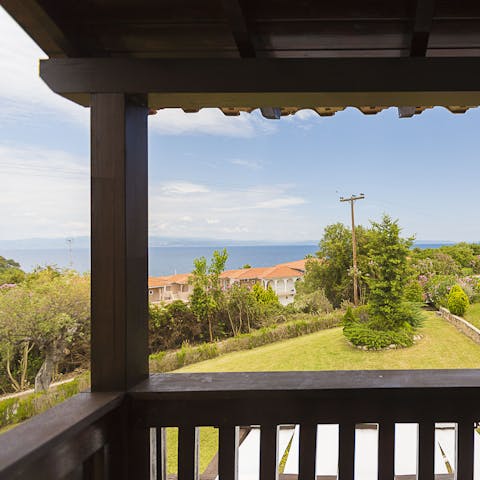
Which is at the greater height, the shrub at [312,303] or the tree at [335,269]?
the tree at [335,269]

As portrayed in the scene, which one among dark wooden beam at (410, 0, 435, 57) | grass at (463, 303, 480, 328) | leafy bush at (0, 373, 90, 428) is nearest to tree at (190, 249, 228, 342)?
leafy bush at (0, 373, 90, 428)

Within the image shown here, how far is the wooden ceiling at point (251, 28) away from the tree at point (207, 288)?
3003mm

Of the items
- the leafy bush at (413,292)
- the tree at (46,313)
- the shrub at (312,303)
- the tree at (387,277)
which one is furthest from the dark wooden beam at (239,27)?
the leafy bush at (413,292)

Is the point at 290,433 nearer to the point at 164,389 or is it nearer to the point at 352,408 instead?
the point at 352,408

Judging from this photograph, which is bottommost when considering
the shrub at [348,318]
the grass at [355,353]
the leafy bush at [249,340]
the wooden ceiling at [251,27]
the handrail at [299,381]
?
the grass at [355,353]

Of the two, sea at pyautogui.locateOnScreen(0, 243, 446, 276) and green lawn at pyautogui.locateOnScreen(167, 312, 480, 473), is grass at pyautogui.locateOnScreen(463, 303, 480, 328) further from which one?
sea at pyautogui.locateOnScreen(0, 243, 446, 276)

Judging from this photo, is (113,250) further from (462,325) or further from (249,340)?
(462,325)

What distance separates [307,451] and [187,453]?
0.29 m

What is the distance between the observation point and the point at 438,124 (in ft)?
20.9

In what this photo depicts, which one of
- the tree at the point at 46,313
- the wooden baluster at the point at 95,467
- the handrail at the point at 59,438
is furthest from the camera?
the tree at the point at 46,313

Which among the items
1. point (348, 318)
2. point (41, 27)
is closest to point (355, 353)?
point (348, 318)

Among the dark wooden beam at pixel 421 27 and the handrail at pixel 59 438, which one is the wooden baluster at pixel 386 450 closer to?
the handrail at pixel 59 438

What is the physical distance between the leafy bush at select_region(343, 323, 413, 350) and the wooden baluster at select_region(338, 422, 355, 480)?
3.25 m

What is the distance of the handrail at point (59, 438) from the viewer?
552 mm
